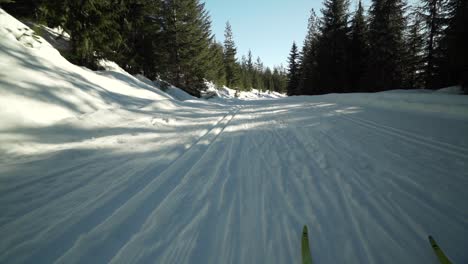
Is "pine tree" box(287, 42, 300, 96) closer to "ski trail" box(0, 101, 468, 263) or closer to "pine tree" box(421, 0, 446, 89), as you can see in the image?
"pine tree" box(421, 0, 446, 89)

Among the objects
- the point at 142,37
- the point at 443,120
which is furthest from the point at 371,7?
the point at 142,37

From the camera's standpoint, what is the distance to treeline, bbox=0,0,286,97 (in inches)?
313

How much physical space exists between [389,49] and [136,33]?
2273cm

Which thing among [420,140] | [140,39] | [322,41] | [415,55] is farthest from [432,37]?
[140,39]

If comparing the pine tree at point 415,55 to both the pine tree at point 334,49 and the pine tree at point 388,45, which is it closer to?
the pine tree at point 388,45

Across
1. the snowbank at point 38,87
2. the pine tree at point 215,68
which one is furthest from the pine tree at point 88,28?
the pine tree at point 215,68

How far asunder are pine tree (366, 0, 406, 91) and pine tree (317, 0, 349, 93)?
338 cm

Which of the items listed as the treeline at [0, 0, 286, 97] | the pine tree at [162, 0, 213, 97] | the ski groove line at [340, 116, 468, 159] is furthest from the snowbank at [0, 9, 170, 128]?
the pine tree at [162, 0, 213, 97]

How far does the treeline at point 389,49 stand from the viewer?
10656 mm

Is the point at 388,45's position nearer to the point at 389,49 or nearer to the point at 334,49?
the point at 389,49

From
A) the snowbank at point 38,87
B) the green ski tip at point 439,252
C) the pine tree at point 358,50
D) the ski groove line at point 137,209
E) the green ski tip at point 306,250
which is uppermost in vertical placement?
the pine tree at point 358,50

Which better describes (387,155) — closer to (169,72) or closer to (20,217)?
(20,217)

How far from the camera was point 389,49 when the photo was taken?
1692cm

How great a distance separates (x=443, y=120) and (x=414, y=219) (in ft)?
16.1
